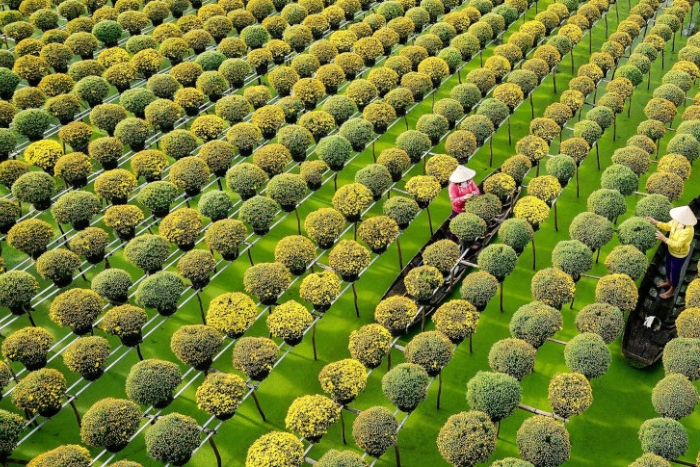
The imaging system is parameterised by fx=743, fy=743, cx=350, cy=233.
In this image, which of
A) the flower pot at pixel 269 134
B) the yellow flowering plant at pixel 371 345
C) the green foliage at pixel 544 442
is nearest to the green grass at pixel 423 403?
the yellow flowering plant at pixel 371 345

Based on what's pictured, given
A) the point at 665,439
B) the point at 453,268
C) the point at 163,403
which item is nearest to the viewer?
the point at 665,439

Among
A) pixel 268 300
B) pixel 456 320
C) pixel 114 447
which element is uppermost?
pixel 268 300

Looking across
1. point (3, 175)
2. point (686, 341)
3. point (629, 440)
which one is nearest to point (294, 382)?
point (629, 440)

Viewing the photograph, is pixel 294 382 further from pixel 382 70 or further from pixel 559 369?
pixel 382 70

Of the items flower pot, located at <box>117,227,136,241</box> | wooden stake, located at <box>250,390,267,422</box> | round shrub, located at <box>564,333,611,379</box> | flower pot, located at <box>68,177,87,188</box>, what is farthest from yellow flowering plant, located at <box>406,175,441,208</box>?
flower pot, located at <box>68,177,87,188</box>

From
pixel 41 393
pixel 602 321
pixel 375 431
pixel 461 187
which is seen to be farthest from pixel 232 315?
pixel 602 321

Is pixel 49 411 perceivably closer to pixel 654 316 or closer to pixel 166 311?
pixel 166 311

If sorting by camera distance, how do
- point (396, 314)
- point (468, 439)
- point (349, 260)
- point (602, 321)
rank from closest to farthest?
point (468, 439) → point (602, 321) → point (396, 314) → point (349, 260)
